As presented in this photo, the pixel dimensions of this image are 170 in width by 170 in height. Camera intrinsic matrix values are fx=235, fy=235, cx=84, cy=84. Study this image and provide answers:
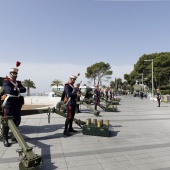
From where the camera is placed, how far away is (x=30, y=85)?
7675 cm

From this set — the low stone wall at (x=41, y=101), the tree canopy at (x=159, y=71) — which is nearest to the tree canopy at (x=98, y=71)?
the tree canopy at (x=159, y=71)

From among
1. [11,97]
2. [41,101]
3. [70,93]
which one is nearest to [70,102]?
[70,93]

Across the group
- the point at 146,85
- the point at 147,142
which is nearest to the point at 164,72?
the point at 146,85

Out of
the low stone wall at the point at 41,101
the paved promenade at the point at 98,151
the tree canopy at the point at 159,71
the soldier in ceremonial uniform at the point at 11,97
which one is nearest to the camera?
the paved promenade at the point at 98,151

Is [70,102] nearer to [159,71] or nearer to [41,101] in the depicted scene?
[41,101]

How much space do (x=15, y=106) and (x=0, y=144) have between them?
1107mm

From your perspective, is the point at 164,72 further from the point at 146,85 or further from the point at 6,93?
the point at 6,93

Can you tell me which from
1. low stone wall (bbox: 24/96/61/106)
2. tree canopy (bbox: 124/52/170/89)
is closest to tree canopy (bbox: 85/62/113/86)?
tree canopy (bbox: 124/52/170/89)

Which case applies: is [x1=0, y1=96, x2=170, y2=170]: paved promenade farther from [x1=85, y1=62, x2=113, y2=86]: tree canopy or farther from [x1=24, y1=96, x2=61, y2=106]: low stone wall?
[x1=85, y1=62, x2=113, y2=86]: tree canopy

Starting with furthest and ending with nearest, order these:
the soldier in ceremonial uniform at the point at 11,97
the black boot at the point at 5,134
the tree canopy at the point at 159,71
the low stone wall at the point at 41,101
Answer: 1. the tree canopy at the point at 159,71
2. the low stone wall at the point at 41,101
3. the soldier in ceremonial uniform at the point at 11,97
4. the black boot at the point at 5,134

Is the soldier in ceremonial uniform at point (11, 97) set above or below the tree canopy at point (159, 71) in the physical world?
below

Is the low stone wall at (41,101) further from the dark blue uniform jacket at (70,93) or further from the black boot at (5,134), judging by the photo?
the black boot at (5,134)

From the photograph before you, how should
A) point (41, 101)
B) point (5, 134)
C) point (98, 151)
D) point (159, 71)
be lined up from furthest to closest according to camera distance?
point (159, 71), point (41, 101), point (5, 134), point (98, 151)

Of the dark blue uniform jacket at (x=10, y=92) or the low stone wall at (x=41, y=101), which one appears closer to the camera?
the dark blue uniform jacket at (x=10, y=92)
